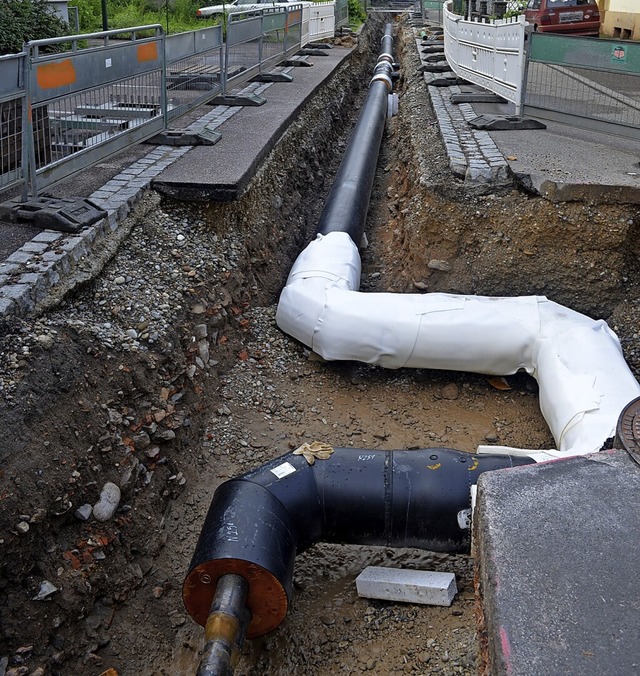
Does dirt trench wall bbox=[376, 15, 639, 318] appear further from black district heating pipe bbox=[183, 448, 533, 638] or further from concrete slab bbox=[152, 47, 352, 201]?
black district heating pipe bbox=[183, 448, 533, 638]

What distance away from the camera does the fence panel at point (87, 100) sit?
4.77 meters

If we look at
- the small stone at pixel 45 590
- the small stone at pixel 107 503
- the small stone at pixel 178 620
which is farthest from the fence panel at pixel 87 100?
the small stone at pixel 178 620

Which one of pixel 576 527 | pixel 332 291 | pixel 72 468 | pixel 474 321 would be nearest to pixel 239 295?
pixel 332 291

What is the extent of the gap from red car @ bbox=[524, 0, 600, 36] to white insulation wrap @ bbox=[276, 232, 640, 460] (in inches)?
483

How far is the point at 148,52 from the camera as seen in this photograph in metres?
6.38

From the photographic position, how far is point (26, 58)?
4426 millimetres

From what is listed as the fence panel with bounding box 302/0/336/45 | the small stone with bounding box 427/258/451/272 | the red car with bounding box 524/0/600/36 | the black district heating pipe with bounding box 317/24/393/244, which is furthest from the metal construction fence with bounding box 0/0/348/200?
the red car with bounding box 524/0/600/36

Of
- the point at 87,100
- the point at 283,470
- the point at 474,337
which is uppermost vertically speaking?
the point at 87,100

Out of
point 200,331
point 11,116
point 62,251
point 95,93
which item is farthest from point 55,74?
point 200,331

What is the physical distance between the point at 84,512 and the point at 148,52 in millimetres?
4355

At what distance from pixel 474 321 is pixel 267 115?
4.64 metres

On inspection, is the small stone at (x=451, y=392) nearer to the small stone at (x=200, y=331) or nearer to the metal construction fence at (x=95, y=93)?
the small stone at (x=200, y=331)

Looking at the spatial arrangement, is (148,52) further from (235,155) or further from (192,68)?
(192,68)

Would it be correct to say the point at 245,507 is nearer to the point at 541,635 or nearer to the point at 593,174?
the point at 541,635
